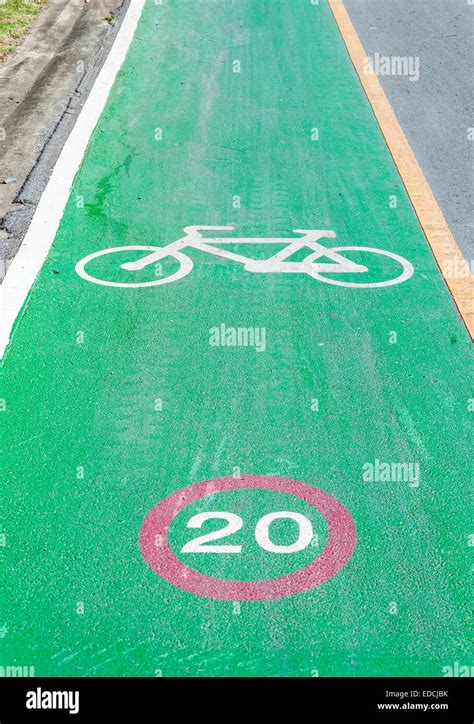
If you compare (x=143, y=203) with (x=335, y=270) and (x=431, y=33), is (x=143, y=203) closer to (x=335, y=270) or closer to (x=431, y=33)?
(x=335, y=270)

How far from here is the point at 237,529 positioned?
4.50 metres

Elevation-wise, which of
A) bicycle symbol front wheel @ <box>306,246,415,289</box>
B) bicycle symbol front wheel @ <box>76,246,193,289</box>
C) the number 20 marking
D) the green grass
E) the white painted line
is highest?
the green grass

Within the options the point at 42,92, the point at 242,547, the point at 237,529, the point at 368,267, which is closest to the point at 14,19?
the point at 42,92

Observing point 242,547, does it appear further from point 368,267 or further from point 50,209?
point 50,209

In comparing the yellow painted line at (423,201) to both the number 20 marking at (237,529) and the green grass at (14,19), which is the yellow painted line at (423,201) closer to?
the number 20 marking at (237,529)

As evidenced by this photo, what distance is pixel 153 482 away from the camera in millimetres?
4840

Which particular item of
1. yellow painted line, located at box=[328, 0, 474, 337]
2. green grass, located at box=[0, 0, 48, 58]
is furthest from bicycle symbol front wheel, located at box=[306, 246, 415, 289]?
green grass, located at box=[0, 0, 48, 58]

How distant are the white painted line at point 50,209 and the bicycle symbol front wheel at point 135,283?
1.15 feet

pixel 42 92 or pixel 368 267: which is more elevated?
pixel 42 92

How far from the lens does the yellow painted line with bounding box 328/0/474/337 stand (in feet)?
22.9

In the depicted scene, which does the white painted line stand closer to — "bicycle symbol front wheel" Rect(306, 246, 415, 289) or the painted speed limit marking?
the painted speed limit marking

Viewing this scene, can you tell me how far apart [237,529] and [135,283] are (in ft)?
9.76

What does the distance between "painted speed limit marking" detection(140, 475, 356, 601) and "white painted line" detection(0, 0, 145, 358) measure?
2000 mm
